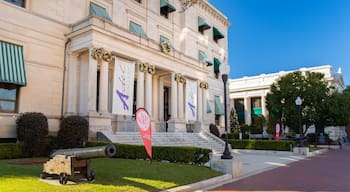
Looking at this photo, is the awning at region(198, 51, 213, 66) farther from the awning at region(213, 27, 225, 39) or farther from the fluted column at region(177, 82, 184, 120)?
the fluted column at region(177, 82, 184, 120)

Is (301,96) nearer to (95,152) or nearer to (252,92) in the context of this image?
(252,92)

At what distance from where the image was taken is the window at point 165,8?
28.3 metres

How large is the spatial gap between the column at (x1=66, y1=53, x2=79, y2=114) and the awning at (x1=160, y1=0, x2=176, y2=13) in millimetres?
12635

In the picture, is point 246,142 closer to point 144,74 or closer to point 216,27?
point 144,74

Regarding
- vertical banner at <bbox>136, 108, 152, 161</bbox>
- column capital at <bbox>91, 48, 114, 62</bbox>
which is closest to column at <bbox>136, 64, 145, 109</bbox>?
column capital at <bbox>91, 48, 114, 62</bbox>

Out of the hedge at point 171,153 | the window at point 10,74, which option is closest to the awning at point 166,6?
the window at point 10,74

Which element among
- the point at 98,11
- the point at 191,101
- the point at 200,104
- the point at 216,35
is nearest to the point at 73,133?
→ the point at 98,11

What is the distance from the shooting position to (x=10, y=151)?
13.8m

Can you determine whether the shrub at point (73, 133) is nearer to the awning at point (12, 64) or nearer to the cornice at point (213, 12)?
the awning at point (12, 64)

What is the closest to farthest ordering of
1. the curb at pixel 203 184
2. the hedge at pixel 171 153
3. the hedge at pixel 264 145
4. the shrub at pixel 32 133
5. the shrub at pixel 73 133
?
the curb at pixel 203 184 < the hedge at pixel 171 153 < the shrub at pixel 32 133 < the shrub at pixel 73 133 < the hedge at pixel 264 145

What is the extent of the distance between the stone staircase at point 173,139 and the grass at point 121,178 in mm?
6144

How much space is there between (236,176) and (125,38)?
1302cm

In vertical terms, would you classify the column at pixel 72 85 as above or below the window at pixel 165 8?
below

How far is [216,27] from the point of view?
38.8 metres
